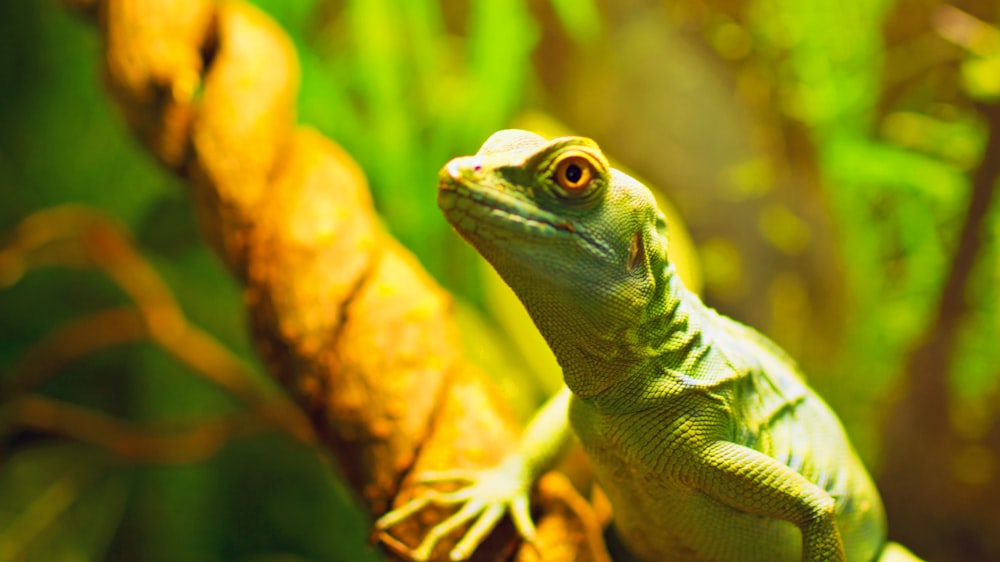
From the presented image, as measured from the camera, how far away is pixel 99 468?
3316 mm

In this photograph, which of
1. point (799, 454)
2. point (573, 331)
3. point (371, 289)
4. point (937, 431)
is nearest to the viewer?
point (573, 331)

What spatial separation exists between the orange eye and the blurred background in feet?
4.94

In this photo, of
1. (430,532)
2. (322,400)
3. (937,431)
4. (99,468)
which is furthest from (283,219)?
(937,431)

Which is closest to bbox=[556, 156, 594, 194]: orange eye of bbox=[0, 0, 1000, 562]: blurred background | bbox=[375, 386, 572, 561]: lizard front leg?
bbox=[375, 386, 572, 561]: lizard front leg

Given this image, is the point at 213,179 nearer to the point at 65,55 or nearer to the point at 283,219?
the point at 283,219

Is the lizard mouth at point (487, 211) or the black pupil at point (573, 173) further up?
the black pupil at point (573, 173)

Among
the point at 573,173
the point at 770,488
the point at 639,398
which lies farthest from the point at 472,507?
the point at 573,173

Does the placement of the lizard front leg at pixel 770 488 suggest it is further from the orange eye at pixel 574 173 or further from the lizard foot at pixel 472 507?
the orange eye at pixel 574 173

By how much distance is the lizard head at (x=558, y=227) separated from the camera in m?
1.53

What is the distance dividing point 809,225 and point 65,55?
157 inches

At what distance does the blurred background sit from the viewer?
3088mm

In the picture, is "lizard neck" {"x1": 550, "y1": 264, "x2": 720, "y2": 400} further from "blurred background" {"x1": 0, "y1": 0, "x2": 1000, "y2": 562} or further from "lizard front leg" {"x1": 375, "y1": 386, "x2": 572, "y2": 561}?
"blurred background" {"x1": 0, "y1": 0, "x2": 1000, "y2": 562}

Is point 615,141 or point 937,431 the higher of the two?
point 615,141

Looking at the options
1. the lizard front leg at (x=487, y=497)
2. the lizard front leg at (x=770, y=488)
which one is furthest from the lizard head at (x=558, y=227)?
the lizard front leg at (x=487, y=497)
